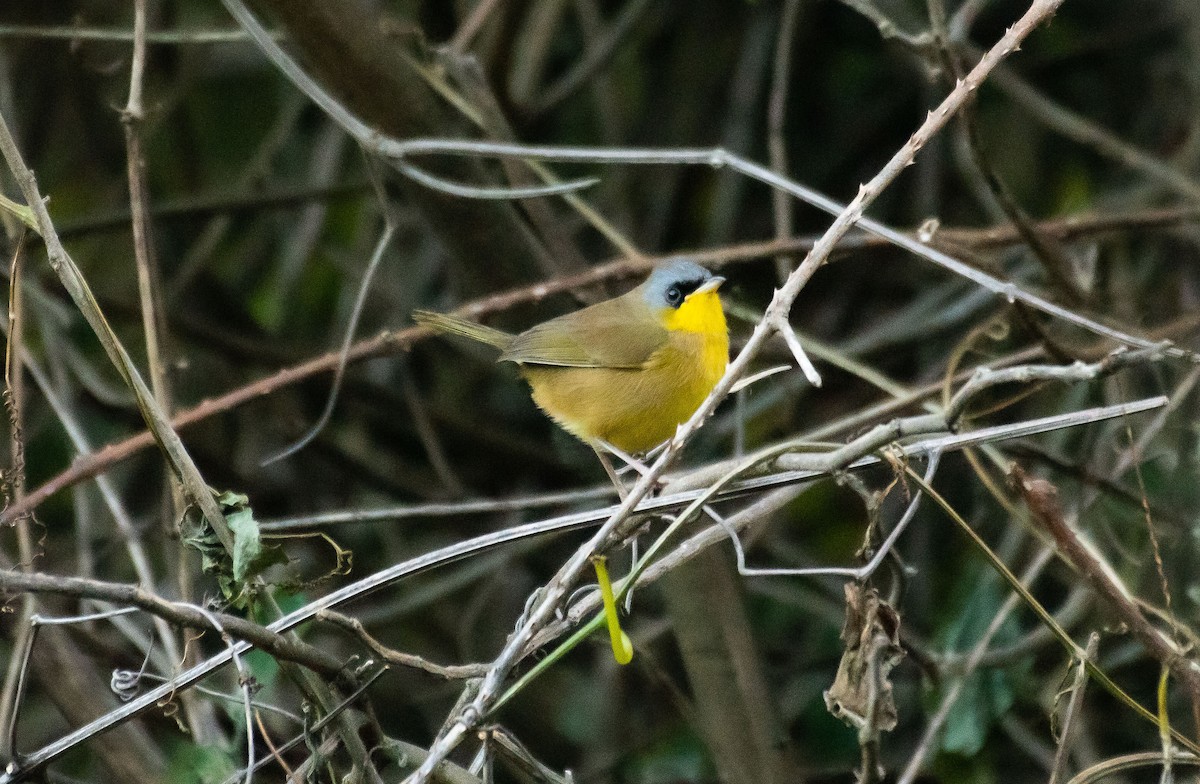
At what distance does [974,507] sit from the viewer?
12.9 ft

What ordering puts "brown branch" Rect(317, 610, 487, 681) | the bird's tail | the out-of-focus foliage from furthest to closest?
the out-of-focus foliage, the bird's tail, "brown branch" Rect(317, 610, 487, 681)

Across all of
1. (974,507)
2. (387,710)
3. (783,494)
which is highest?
(783,494)

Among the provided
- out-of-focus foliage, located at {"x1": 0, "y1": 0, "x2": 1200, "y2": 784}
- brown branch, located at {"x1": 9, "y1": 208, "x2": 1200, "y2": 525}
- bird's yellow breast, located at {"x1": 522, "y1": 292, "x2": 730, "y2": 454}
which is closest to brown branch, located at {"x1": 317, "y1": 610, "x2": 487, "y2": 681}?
brown branch, located at {"x1": 9, "y1": 208, "x2": 1200, "y2": 525}

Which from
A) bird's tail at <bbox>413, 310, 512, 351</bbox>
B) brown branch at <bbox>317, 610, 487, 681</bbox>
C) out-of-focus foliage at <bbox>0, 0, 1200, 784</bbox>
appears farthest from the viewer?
out-of-focus foliage at <bbox>0, 0, 1200, 784</bbox>

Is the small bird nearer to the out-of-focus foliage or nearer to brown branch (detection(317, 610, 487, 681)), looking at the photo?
the out-of-focus foliage

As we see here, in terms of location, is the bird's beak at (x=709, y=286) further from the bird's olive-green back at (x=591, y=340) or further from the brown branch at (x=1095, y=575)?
the brown branch at (x=1095, y=575)

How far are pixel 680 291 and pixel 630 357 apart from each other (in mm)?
242

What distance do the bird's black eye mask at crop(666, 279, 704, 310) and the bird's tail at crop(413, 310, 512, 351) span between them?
46 cm

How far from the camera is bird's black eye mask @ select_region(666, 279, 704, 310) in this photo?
3.45 meters

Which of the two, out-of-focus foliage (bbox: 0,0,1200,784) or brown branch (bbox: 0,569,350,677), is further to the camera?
out-of-focus foliage (bbox: 0,0,1200,784)

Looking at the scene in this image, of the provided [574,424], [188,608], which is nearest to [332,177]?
[574,424]

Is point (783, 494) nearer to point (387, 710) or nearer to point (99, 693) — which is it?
point (99, 693)

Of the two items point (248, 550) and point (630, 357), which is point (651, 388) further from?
point (248, 550)

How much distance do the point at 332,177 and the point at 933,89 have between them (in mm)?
2316
